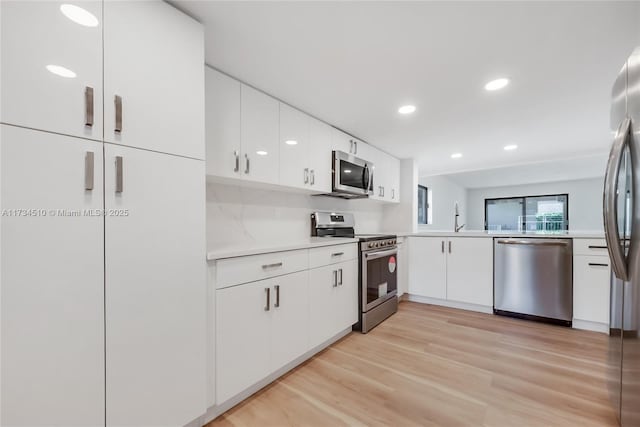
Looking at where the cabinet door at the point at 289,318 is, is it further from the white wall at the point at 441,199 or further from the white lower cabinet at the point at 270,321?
the white wall at the point at 441,199

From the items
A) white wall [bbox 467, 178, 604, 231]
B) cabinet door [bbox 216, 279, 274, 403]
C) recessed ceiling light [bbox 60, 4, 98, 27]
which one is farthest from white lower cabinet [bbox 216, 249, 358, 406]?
white wall [bbox 467, 178, 604, 231]

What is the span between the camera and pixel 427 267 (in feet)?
11.4

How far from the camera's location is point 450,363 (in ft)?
6.40

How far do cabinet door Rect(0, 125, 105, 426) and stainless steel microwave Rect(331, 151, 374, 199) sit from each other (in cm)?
195

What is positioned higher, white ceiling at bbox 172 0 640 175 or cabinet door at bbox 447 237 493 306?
white ceiling at bbox 172 0 640 175

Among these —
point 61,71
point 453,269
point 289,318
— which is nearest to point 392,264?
point 453,269

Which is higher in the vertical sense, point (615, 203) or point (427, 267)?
point (615, 203)

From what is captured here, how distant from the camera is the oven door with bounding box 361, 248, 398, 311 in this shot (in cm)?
256

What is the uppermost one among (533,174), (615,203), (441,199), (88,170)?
(533,174)

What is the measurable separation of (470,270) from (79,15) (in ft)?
12.4

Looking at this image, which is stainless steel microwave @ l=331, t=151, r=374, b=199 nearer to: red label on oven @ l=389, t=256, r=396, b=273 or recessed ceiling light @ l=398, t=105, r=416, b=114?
recessed ceiling light @ l=398, t=105, r=416, b=114

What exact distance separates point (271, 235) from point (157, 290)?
1299 millimetres

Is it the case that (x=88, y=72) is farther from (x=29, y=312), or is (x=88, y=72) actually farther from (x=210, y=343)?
(x=210, y=343)

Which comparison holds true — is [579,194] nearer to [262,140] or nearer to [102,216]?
[262,140]
